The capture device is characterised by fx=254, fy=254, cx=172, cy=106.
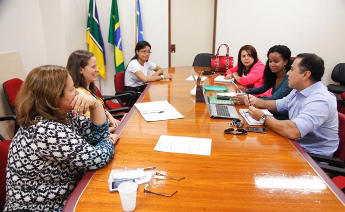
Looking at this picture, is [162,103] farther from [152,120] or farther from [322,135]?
[322,135]

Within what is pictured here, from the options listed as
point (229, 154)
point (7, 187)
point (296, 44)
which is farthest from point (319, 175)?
point (296, 44)

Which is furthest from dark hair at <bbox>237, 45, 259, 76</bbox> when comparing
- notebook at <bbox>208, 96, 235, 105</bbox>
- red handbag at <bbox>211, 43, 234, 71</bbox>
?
notebook at <bbox>208, 96, 235, 105</bbox>

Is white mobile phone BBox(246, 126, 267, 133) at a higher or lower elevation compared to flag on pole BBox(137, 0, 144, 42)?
lower

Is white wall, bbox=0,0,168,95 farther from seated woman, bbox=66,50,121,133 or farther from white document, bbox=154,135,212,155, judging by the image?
white document, bbox=154,135,212,155

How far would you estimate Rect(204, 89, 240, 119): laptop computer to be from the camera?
1.89m

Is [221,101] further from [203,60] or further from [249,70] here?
[203,60]

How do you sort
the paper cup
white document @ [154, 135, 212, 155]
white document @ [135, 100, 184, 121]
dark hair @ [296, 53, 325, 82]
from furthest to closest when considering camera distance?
white document @ [135, 100, 184, 121] < dark hair @ [296, 53, 325, 82] < white document @ [154, 135, 212, 155] < the paper cup

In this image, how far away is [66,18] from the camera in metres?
3.71

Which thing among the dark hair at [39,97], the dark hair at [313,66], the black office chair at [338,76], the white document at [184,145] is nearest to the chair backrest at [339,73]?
the black office chair at [338,76]

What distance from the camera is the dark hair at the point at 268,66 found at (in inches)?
95.4

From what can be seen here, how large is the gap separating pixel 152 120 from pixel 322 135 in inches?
45.1

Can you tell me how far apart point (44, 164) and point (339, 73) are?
4930 millimetres

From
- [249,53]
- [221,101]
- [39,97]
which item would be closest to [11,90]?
[39,97]

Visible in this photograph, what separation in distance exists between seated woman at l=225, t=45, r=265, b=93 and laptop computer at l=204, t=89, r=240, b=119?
1.19 metres
